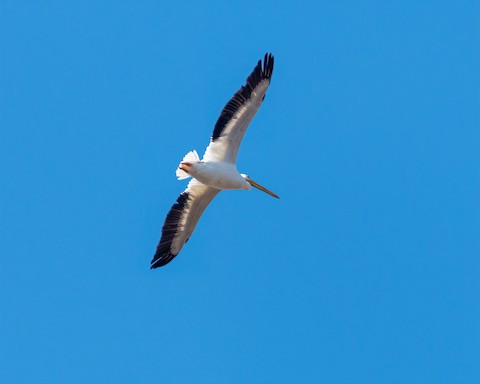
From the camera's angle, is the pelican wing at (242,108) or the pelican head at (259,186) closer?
the pelican wing at (242,108)

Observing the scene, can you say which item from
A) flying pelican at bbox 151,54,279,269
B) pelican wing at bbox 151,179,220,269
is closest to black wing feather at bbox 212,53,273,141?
flying pelican at bbox 151,54,279,269

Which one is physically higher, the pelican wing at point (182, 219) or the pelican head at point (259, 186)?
the pelican head at point (259, 186)

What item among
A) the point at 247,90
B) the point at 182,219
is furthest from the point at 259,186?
the point at 247,90

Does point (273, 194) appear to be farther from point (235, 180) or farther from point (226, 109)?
point (226, 109)

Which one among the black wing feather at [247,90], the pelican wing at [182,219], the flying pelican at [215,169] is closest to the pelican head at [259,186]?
the flying pelican at [215,169]

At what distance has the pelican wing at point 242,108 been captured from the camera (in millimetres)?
15258

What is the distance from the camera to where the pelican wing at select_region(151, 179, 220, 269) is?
54.1ft

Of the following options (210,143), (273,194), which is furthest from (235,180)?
(273,194)

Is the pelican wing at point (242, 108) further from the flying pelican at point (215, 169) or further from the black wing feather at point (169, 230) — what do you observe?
the black wing feather at point (169, 230)

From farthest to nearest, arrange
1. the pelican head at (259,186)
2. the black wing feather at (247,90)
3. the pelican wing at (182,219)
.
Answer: the pelican head at (259,186), the pelican wing at (182,219), the black wing feather at (247,90)

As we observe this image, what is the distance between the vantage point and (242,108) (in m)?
15.3

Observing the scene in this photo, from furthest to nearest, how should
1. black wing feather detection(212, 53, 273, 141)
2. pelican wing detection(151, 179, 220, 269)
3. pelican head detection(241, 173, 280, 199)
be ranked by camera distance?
pelican head detection(241, 173, 280, 199) < pelican wing detection(151, 179, 220, 269) < black wing feather detection(212, 53, 273, 141)

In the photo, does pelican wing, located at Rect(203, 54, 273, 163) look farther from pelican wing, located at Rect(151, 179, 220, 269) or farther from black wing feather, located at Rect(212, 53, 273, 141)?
pelican wing, located at Rect(151, 179, 220, 269)

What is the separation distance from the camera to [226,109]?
1538 cm
